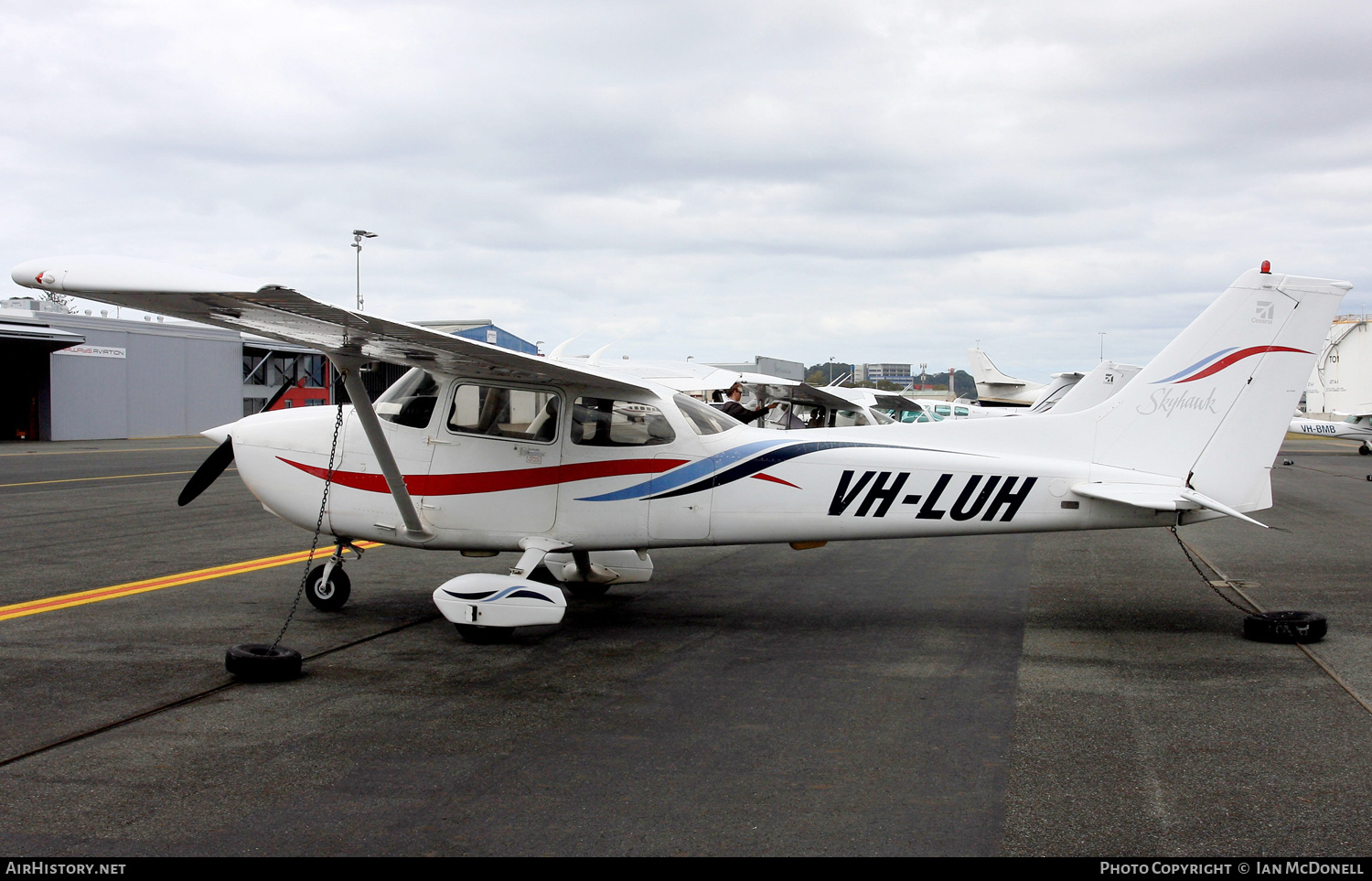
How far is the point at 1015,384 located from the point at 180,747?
4656 cm

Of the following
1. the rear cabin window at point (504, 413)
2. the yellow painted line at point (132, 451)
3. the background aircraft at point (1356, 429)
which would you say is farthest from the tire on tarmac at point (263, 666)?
the background aircraft at point (1356, 429)

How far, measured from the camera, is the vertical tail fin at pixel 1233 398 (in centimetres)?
730

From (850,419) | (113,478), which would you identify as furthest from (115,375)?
(850,419)

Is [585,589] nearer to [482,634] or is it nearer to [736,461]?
[482,634]

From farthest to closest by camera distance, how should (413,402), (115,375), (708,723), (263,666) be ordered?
1. (115,375)
2. (413,402)
3. (263,666)
4. (708,723)

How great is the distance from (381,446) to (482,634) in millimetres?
1616

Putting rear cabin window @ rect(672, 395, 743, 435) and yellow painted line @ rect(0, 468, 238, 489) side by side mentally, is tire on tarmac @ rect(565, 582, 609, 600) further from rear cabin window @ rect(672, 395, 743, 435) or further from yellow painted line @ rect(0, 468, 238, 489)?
yellow painted line @ rect(0, 468, 238, 489)

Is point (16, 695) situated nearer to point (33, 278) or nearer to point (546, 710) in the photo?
point (33, 278)

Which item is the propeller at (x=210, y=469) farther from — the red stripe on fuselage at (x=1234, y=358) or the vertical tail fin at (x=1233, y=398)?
the red stripe on fuselage at (x=1234, y=358)

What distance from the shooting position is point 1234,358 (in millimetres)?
7398

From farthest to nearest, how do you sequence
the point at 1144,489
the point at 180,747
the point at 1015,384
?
the point at 1015,384 → the point at 1144,489 → the point at 180,747

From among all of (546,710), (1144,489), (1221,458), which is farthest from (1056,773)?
(1221,458)

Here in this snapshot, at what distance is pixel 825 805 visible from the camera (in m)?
4.11

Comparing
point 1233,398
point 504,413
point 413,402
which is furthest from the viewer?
point 413,402
